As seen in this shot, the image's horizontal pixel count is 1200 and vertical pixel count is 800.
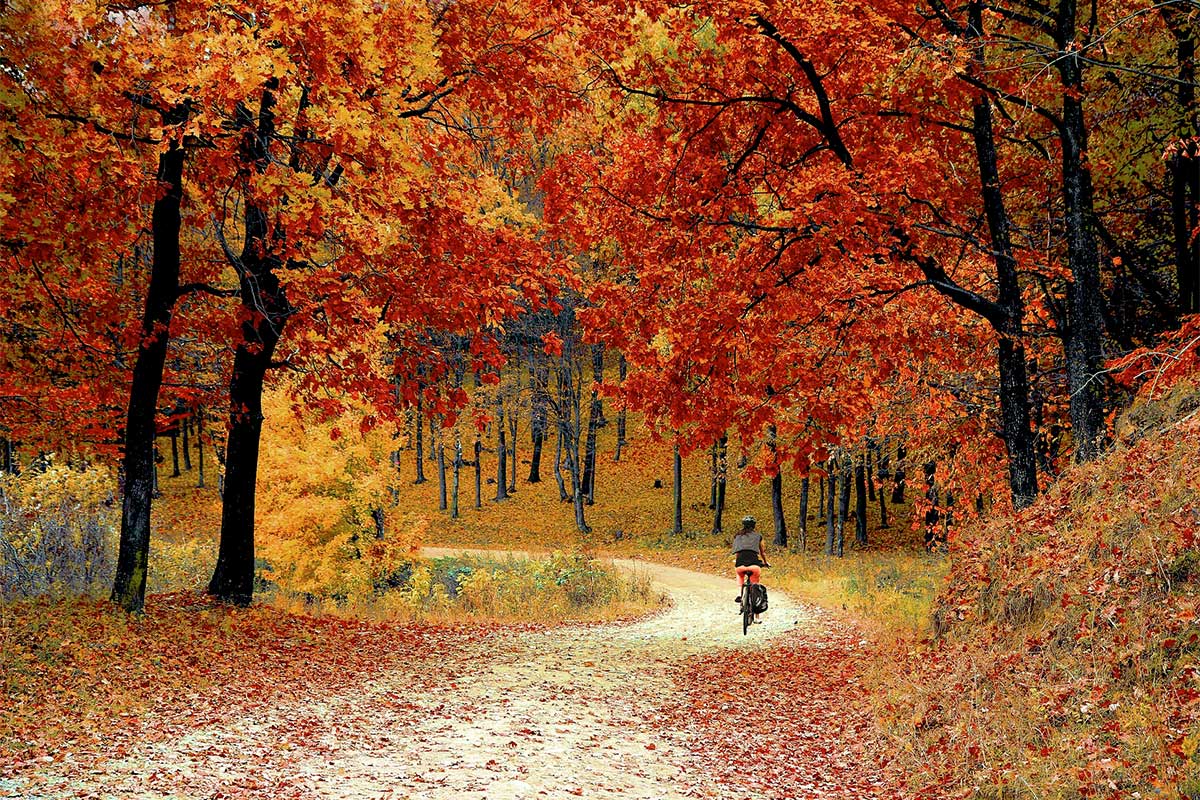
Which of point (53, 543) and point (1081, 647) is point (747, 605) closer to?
point (1081, 647)

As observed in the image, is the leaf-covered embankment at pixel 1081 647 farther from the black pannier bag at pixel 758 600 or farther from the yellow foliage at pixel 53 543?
the yellow foliage at pixel 53 543

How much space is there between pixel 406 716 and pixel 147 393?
583 centimetres

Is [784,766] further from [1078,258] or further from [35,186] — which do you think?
[35,186]

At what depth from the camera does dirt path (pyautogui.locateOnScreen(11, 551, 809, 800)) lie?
6.09 meters

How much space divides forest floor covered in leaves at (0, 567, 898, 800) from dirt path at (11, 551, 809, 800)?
27mm

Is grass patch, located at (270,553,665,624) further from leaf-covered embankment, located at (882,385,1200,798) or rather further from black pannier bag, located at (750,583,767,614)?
leaf-covered embankment, located at (882,385,1200,798)

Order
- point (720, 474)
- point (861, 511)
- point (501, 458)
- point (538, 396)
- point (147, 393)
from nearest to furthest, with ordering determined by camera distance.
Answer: point (147, 393) → point (720, 474) → point (861, 511) → point (538, 396) → point (501, 458)

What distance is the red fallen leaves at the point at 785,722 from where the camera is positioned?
7059mm

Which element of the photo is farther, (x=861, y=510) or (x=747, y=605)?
(x=861, y=510)

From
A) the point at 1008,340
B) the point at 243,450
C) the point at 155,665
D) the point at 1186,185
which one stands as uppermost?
the point at 1186,185

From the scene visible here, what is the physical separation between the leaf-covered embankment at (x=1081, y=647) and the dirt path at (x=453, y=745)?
7.09 ft

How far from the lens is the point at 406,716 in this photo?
27.6 ft

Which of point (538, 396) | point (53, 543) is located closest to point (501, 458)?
point (538, 396)

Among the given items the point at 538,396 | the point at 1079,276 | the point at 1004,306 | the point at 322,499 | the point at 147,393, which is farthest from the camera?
the point at 538,396
